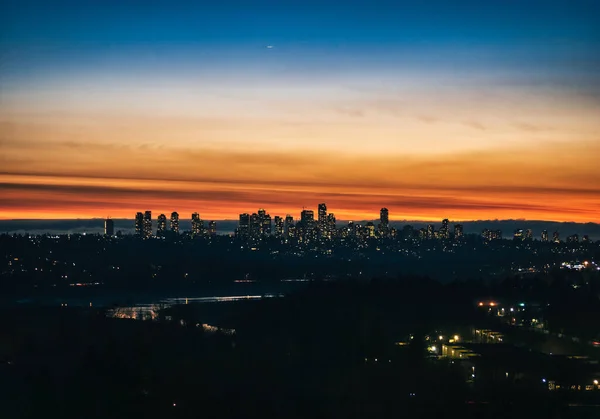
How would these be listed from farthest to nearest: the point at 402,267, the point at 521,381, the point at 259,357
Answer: the point at 402,267
the point at 259,357
the point at 521,381

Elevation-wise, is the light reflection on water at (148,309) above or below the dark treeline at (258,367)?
below

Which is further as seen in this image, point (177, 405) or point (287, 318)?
point (287, 318)

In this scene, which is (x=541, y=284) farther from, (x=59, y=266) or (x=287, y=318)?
(x=59, y=266)

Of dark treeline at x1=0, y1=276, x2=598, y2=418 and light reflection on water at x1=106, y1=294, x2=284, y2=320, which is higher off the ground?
dark treeline at x1=0, y1=276, x2=598, y2=418

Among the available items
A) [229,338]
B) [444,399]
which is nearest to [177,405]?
[444,399]

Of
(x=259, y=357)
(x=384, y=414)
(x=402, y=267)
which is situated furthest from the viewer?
(x=402, y=267)

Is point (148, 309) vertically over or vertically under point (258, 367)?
under

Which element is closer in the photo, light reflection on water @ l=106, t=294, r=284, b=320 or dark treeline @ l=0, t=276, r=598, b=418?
dark treeline @ l=0, t=276, r=598, b=418

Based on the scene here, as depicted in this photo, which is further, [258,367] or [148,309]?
[148,309]

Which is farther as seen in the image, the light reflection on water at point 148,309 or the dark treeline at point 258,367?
the light reflection on water at point 148,309
